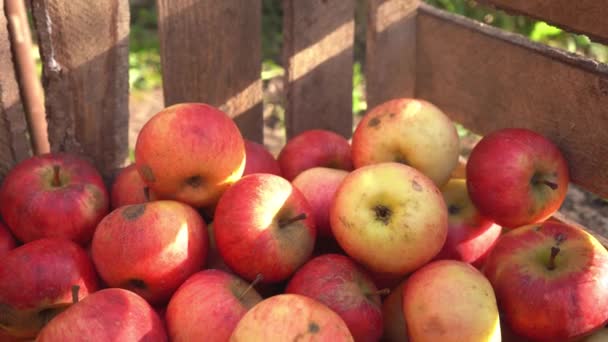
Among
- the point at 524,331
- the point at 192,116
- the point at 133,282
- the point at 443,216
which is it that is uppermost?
the point at 192,116

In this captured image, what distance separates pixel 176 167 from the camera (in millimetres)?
1939

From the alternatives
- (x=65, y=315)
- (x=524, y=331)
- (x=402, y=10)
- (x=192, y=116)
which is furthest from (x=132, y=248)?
(x=402, y=10)

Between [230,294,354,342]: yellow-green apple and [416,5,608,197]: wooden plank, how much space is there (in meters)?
1.07

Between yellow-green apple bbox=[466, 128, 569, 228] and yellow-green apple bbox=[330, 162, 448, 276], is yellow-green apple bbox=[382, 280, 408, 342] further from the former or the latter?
yellow-green apple bbox=[466, 128, 569, 228]

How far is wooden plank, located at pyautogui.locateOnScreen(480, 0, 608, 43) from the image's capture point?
193cm

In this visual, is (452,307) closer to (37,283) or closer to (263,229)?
(263,229)

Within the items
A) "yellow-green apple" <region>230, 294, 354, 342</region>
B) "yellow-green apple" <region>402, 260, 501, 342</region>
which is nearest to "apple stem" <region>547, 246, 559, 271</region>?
"yellow-green apple" <region>402, 260, 501, 342</region>

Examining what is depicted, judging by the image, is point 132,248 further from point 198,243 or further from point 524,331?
point 524,331

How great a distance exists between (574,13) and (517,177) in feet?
1.69

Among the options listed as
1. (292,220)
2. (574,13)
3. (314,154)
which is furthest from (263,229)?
(574,13)

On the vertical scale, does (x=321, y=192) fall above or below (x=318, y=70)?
below

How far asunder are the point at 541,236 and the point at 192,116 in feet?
3.47

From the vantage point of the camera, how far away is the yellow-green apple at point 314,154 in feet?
7.73

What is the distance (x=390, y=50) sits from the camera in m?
2.74
